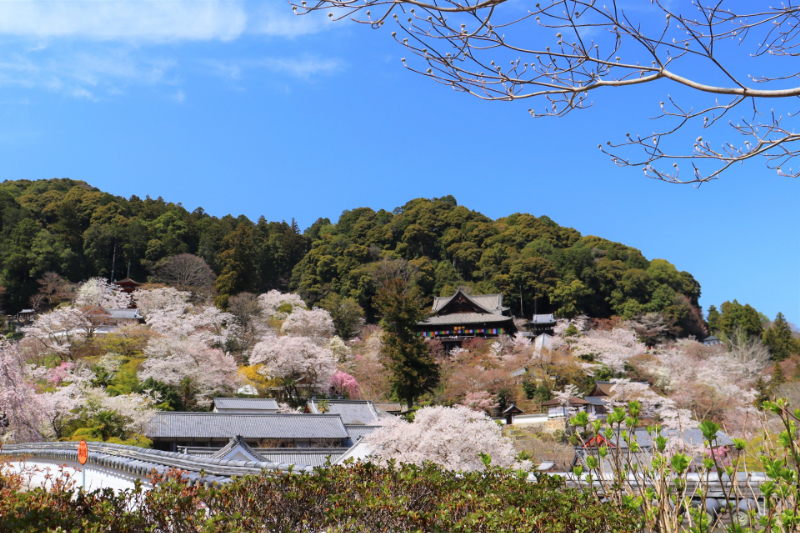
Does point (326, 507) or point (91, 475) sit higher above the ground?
point (326, 507)

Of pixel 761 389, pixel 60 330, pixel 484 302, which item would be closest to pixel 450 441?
pixel 761 389

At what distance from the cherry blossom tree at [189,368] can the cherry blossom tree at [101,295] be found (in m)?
9.50

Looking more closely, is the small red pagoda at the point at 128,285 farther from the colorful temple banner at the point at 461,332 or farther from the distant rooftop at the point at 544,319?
the distant rooftop at the point at 544,319

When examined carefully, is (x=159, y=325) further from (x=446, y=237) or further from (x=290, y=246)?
(x=446, y=237)

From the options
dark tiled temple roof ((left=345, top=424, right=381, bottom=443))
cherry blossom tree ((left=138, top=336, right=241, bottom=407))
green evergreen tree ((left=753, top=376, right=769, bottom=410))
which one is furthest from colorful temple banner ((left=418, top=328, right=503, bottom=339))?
cherry blossom tree ((left=138, top=336, right=241, bottom=407))

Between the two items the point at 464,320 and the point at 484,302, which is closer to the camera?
the point at 464,320

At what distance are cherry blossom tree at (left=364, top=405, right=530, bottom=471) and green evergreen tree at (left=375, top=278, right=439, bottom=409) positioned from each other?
938cm

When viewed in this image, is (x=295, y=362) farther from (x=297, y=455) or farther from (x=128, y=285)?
(x=128, y=285)

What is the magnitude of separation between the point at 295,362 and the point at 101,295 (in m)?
13.6

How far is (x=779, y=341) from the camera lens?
30.6m

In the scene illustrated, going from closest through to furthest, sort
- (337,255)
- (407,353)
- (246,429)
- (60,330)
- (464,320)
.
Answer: (246,429) < (407,353) < (60,330) < (464,320) < (337,255)

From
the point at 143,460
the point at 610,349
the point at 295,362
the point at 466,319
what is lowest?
the point at 143,460

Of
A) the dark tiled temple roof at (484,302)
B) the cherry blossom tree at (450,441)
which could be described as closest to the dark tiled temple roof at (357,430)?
the cherry blossom tree at (450,441)

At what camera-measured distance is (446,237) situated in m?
42.6
